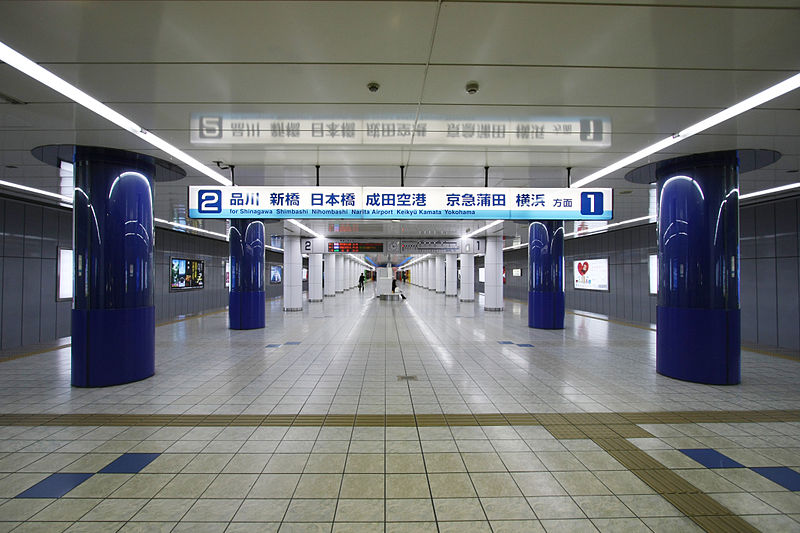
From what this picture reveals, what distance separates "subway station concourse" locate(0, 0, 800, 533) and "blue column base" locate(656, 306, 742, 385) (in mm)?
40

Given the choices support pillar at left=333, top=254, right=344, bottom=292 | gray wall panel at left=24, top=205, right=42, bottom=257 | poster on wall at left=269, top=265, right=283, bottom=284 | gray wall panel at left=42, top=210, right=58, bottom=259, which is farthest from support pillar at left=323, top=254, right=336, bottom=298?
gray wall panel at left=24, top=205, right=42, bottom=257

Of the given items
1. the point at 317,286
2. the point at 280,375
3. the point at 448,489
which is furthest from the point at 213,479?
the point at 317,286

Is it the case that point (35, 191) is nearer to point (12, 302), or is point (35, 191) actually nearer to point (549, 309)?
point (12, 302)

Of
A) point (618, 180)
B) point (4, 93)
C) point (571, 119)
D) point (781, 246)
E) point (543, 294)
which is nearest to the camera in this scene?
point (4, 93)

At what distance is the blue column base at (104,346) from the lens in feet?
18.9

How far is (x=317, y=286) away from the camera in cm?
2388

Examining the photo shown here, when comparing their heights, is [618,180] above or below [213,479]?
above

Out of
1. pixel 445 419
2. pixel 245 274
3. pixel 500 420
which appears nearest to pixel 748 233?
pixel 500 420

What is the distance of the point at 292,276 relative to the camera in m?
18.2

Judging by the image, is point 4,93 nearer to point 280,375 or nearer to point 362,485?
point 280,375

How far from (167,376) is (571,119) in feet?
25.2

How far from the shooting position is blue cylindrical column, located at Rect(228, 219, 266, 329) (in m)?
11.6

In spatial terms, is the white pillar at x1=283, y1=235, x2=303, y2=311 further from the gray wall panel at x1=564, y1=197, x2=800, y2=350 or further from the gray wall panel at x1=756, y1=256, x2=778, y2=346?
the gray wall panel at x1=756, y1=256, x2=778, y2=346

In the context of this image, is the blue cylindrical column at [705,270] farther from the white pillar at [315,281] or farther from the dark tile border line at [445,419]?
the white pillar at [315,281]
